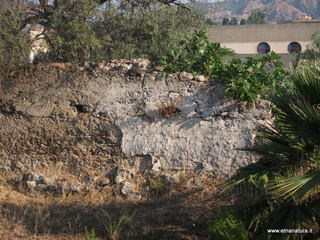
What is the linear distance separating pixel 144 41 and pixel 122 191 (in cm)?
333

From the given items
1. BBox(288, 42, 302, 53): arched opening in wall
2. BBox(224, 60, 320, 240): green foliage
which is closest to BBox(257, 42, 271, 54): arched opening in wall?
BBox(288, 42, 302, 53): arched opening in wall

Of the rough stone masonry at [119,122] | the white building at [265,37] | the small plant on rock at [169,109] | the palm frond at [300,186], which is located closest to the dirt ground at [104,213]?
the rough stone masonry at [119,122]

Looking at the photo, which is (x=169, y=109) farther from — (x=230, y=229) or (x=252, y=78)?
(x=230, y=229)

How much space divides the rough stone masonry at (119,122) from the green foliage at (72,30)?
1.36 ft

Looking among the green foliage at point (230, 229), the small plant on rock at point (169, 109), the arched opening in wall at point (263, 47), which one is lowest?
Answer: the green foliage at point (230, 229)

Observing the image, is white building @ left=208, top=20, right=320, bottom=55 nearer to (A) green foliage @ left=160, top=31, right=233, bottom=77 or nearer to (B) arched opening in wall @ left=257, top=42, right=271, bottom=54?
(B) arched opening in wall @ left=257, top=42, right=271, bottom=54

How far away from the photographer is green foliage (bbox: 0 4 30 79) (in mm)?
8445

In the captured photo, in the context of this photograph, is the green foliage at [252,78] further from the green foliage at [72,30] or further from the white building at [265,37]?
the white building at [265,37]

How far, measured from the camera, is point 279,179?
514 centimetres

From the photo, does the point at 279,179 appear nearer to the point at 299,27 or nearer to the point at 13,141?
the point at 13,141

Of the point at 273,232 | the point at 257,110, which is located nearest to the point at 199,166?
the point at 257,110

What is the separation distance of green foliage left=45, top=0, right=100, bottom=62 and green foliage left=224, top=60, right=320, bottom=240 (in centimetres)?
436

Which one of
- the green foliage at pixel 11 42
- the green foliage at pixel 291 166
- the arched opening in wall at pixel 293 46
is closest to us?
the green foliage at pixel 291 166

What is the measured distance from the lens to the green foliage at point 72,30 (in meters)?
8.82
